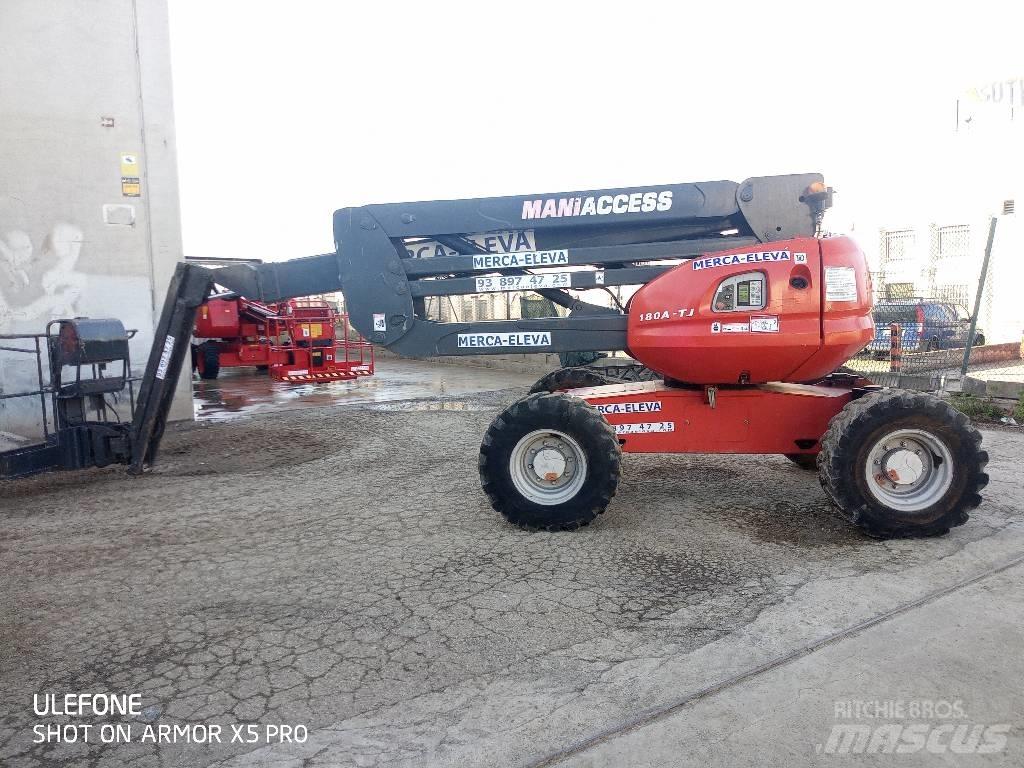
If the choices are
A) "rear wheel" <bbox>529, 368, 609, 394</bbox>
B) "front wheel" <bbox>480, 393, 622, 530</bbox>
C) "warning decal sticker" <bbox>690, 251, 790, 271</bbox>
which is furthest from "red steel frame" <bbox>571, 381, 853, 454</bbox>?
"rear wheel" <bbox>529, 368, 609, 394</bbox>

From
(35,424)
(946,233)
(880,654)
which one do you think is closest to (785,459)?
(880,654)

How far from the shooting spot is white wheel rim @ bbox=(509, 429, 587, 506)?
16.7ft

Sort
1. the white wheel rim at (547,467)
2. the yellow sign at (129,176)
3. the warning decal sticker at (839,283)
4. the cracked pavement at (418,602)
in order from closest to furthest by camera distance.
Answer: the cracked pavement at (418,602), the warning decal sticker at (839,283), the white wheel rim at (547,467), the yellow sign at (129,176)

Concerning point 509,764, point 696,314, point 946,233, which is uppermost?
point 946,233

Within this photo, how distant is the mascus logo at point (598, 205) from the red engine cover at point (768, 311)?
0.58 metres

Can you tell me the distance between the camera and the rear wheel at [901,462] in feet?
15.5

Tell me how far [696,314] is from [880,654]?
2.52 metres

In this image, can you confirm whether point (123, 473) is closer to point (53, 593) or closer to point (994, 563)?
point (53, 593)

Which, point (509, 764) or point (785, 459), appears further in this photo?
point (785, 459)

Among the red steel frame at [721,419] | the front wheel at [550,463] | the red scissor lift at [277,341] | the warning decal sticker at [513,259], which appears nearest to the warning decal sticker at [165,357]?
the warning decal sticker at [513,259]

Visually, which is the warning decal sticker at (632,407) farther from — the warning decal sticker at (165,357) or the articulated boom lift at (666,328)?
the warning decal sticker at (165,357)

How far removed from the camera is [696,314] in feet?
16.8

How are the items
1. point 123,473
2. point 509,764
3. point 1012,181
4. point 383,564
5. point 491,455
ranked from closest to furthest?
point 509,764 < point 383,564 < point 491,455 < point 123,473 < point 1012,181

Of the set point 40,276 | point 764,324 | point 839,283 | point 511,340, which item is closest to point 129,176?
point 40,276
